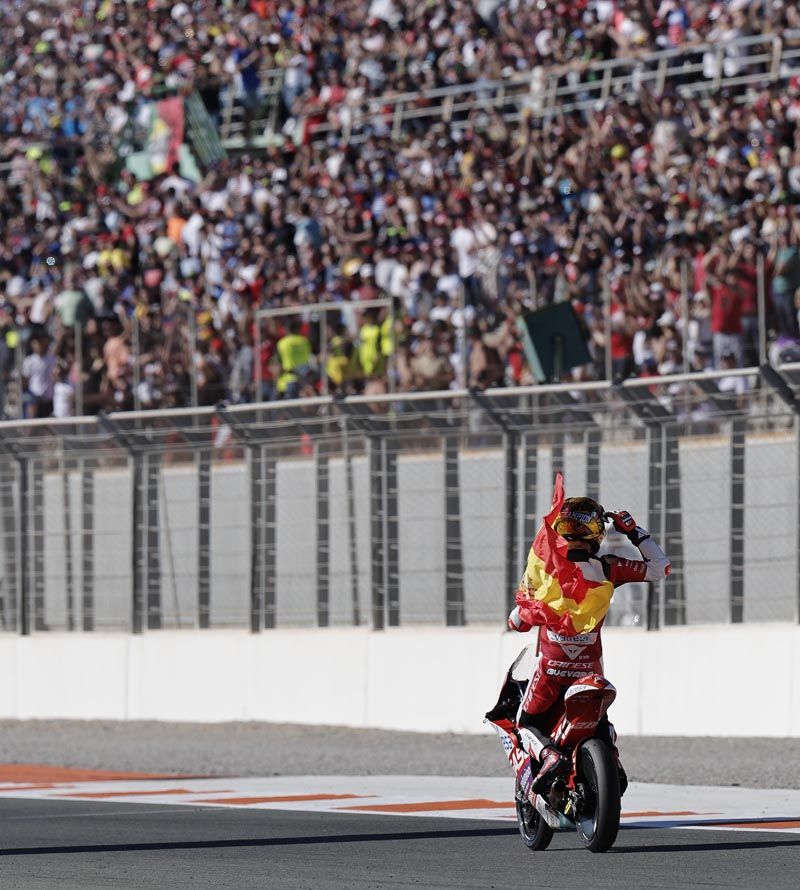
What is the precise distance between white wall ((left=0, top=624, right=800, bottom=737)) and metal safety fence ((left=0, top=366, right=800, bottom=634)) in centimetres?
19

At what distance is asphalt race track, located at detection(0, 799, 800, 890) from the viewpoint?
7312 millimetres

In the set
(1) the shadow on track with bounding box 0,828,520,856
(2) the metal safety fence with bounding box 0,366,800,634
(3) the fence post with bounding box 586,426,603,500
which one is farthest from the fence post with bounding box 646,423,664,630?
(1) the shadow on track with bounding box 0,828,520,856

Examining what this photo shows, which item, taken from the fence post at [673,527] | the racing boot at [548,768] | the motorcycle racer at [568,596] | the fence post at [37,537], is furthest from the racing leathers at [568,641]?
the fence post at [37,537]

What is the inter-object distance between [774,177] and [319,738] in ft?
24.2

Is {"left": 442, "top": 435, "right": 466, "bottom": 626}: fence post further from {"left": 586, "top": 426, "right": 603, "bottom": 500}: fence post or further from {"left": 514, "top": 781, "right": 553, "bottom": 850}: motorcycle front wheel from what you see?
{"left": 514, "top": 781, "right": 553, "bottom": 850}: motorcycle front wheel

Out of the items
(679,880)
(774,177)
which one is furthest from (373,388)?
(679,880)

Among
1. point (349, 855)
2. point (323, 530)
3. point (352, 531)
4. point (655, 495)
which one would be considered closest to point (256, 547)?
point (323, 530)

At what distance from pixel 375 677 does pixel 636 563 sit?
704 cm

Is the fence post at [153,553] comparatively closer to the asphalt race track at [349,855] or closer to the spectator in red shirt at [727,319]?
the spectator in red shirt at [727,319]

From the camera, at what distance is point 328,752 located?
14055 mm

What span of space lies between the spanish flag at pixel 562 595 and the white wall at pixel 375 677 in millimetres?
4885

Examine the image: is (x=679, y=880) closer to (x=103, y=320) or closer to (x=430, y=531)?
(x=430, y=531)

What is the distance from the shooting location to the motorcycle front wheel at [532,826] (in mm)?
8234

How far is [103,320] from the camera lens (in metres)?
21.5
